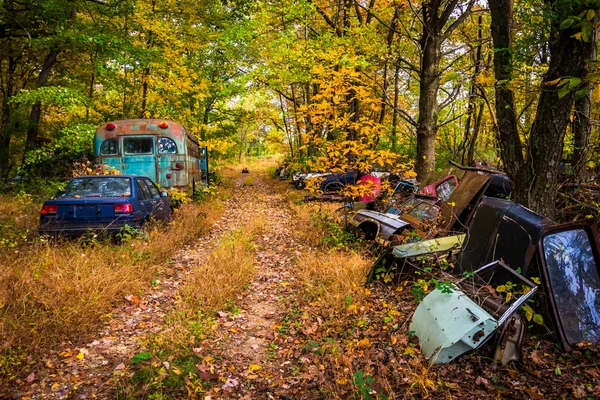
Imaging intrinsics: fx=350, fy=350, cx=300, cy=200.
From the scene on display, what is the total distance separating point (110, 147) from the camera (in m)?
10.0

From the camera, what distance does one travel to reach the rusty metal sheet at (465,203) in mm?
5934

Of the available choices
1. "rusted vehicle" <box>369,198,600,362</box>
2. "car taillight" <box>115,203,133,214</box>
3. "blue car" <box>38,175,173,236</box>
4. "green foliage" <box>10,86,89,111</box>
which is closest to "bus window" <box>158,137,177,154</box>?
"green foliage" <box>10,86,89,111</box>

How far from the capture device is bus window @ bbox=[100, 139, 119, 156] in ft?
32.8

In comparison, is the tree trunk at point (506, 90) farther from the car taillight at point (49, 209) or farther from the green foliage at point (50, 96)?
the green foliage at point (50, 96)

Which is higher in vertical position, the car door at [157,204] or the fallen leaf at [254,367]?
the car door at [157,204]

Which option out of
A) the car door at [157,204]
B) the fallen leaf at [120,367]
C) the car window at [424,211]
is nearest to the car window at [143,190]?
the car door at [157,204]

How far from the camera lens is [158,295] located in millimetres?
5176

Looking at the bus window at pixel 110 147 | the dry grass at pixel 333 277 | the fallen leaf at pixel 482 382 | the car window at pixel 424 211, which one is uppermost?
the bus window at pixel 110 147

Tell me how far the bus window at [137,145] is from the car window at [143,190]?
273 centimetres

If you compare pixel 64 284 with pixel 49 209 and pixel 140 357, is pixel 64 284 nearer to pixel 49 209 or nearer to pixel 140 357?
pixel 140 357

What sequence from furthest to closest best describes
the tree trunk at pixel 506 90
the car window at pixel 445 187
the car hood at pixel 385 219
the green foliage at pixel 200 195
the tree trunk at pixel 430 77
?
the green foliage at pixel 200 195, the tree trunk at pixel 430 77, the car window at pixel 445 187, the car hood at pixel 385 219, the tree trunk at pixel 506 90

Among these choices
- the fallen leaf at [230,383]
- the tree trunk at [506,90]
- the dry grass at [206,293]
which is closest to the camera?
the fallen leaf at [230,383]

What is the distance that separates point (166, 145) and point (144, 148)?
617mm

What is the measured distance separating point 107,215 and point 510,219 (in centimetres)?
642
